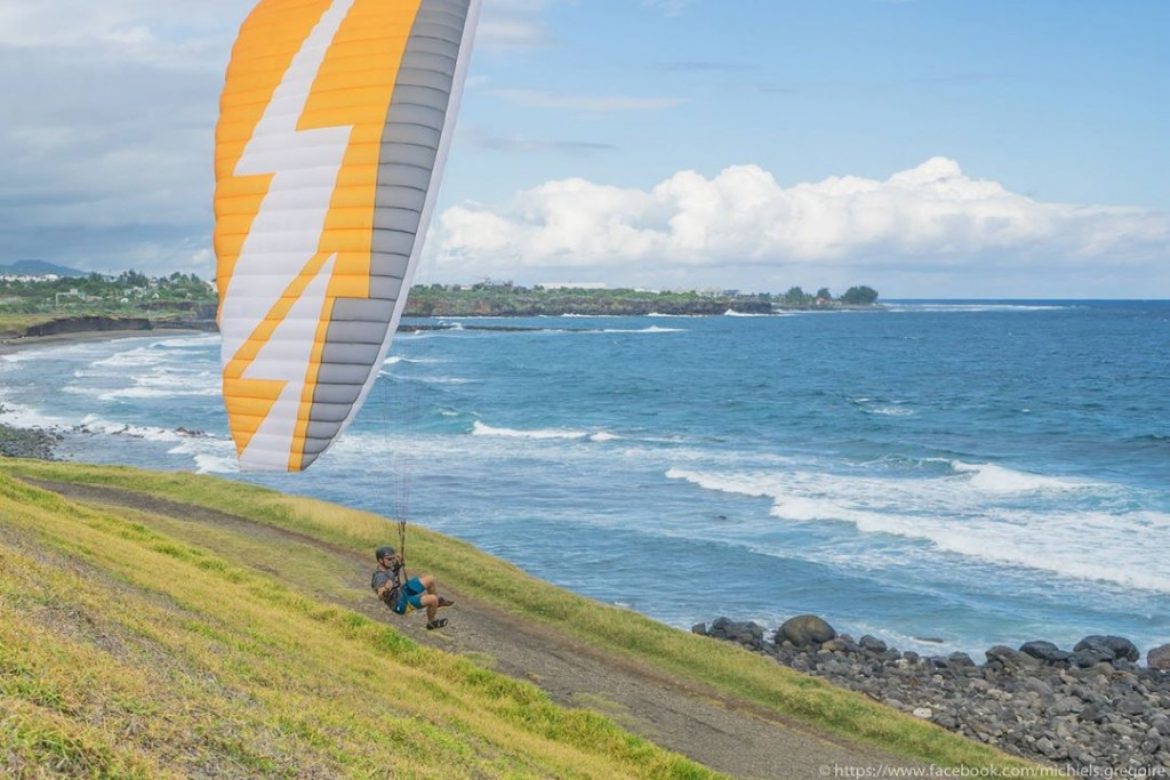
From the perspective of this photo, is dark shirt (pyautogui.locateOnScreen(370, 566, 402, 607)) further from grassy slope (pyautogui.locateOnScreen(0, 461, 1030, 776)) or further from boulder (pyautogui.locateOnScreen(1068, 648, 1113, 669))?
boulder (pyautogui.locateOnScreen(1068, 648, 1113, 669))

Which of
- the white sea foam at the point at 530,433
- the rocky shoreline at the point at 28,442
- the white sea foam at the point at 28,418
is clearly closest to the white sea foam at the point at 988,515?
the white sea foam at the point at 530,433

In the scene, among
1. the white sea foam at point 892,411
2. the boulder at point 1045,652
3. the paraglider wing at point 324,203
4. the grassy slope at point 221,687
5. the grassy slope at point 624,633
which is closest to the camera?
the grassy slope at point 221,687

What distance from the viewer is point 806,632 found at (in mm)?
20562

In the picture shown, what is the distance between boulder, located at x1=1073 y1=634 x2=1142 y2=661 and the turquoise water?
1.28m

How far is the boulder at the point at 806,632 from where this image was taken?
20484mm

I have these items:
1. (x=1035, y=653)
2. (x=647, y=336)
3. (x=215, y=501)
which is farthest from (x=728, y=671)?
(x=647, y=336)

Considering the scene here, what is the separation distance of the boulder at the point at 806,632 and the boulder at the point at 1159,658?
17.6 ft

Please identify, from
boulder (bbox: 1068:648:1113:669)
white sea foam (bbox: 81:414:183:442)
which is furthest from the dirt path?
white sea foam (bbox: 81:414:183:442)

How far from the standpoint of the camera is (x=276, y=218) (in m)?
11.7

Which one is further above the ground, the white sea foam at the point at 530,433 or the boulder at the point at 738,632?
the white sea foam at the point at 530,433

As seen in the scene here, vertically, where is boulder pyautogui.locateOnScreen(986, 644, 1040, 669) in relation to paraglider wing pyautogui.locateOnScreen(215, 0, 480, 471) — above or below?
below

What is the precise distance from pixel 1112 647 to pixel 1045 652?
4.12ft

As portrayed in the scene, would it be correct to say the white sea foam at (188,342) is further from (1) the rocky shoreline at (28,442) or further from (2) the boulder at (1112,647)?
(2) the boulder at (1112,647)

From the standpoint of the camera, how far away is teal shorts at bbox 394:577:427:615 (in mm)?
13078
